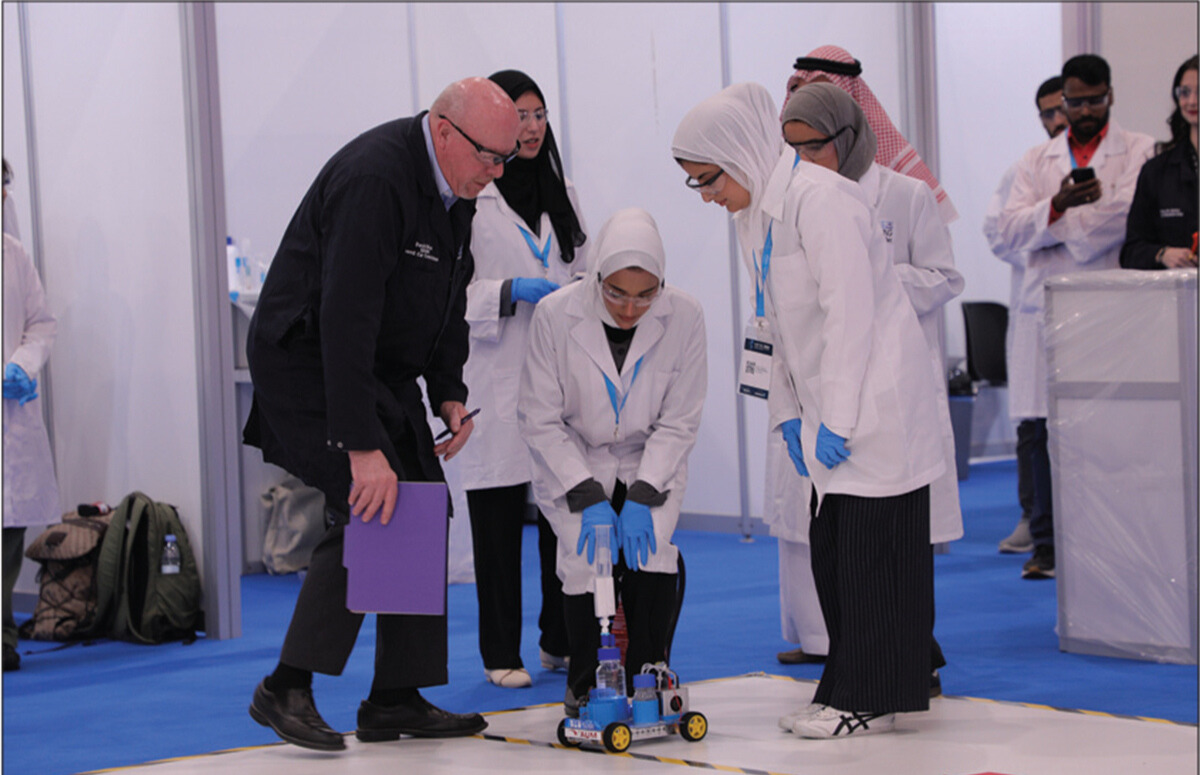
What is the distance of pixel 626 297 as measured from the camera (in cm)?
284

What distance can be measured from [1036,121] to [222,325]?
7218mm

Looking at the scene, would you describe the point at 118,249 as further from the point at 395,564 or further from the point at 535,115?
the point at 395,564

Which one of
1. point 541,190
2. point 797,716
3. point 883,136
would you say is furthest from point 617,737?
point 883,136

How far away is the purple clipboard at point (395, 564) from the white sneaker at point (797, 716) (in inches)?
30.4

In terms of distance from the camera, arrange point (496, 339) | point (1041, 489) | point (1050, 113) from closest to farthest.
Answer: point (496, 339) < point (1041, 489) < point (1050, 113)

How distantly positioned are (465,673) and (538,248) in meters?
1.18

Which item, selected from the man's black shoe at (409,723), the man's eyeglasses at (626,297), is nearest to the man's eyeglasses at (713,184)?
the man's eyeglasses at (626,297)

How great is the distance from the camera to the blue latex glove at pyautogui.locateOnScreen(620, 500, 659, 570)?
2783 millimetres

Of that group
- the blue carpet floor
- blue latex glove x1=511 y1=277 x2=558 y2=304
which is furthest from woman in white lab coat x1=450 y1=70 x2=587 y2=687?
the blue carpet floor

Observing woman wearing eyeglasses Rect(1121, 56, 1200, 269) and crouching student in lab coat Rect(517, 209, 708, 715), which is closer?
crouching student in lab coat Rect(517, 209, 708, 715)

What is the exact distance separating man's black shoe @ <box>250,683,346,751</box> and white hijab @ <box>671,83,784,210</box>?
133 centimetres

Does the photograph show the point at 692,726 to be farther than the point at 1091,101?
No

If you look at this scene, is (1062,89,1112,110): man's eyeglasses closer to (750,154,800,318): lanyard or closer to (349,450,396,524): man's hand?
(750,154,800,318): lanyard

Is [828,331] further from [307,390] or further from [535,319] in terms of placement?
[307,390]
